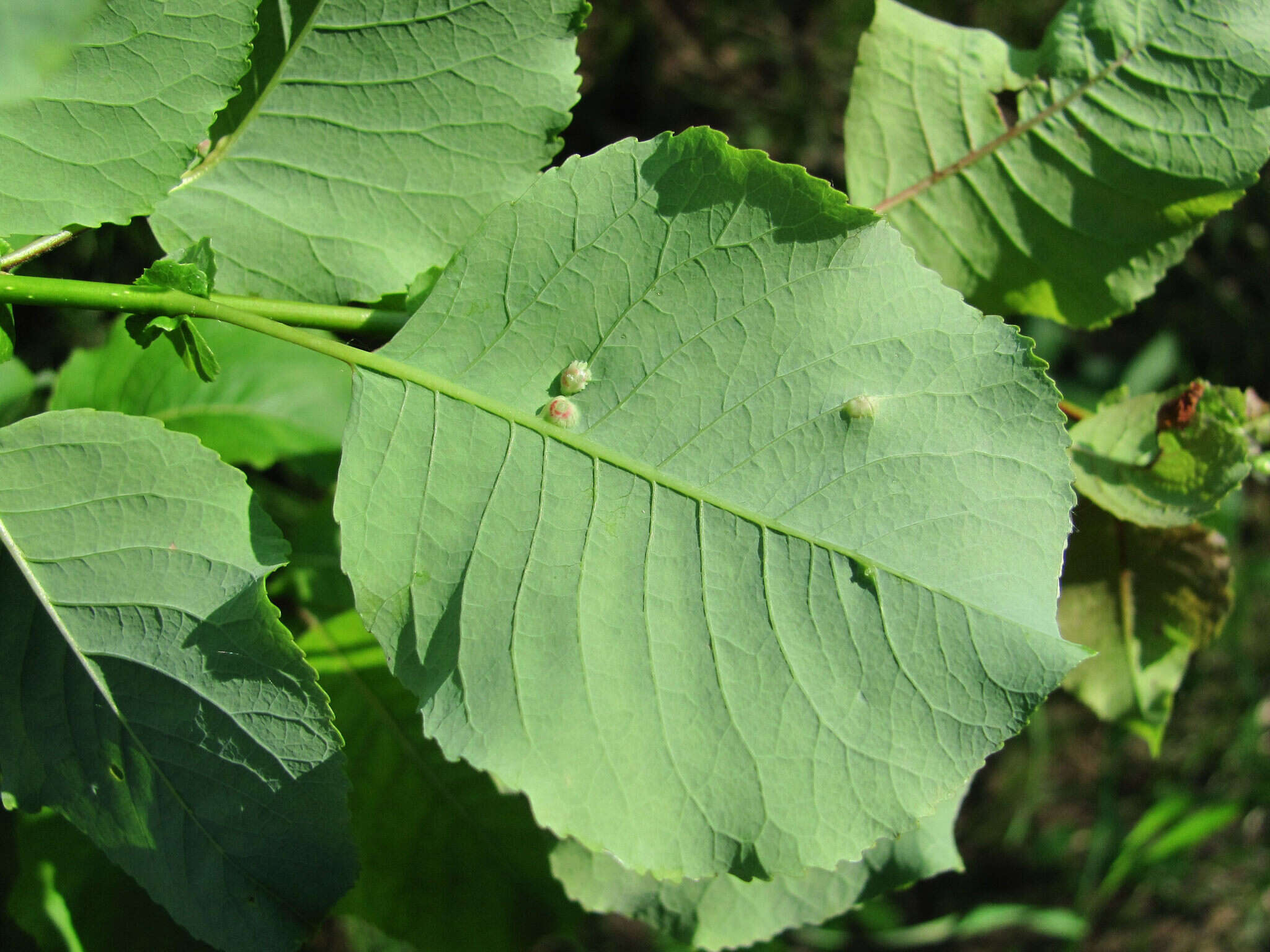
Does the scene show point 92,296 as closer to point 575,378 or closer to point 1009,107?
point 575,378

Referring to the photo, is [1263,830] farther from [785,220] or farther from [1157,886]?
[785,220]

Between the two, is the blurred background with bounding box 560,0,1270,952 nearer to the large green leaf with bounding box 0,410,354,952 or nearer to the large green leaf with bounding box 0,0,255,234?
the large green leaf with bounding box 0,0,255,234

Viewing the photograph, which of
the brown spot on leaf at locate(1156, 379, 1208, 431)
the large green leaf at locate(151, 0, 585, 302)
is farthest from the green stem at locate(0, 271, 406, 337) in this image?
the brown spot on leaf at locate(1156, 379, 1208, 431)

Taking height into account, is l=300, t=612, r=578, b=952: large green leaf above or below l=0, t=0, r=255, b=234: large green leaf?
below

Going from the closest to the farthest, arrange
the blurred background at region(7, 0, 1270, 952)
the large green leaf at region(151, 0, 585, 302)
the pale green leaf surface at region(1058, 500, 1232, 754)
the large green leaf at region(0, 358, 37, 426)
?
the large green leaf at region(151, 0, 585, 302) < the pale green leaf surface at region(1058, 500, 1232, 754) < the large green leaf at region(0, 358, 37, 426) < the blurred background at region(7, 0, 1270, 952)

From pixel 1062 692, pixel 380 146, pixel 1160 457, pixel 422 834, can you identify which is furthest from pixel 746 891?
pixel 1062 692

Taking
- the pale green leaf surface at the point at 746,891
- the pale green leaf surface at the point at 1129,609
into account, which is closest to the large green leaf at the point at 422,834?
the pale green leaf surface at the point at 746,891

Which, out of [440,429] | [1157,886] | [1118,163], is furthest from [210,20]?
[1157,886]
